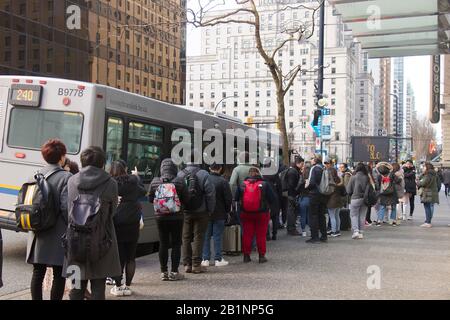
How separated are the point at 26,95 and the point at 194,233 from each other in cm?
369

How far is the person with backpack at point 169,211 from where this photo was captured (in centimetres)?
735

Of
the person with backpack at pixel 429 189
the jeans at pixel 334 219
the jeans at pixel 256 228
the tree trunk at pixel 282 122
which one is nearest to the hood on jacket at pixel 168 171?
the jeans at pixel 256 228

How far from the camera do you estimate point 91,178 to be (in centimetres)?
475

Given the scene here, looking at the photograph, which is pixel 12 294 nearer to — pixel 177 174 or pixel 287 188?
pixel 177 174

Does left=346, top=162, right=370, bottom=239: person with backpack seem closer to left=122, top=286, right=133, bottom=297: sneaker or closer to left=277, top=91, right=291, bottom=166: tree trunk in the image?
left=277, top=91, right=291, bottom=166: tree trunk

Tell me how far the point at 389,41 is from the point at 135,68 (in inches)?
1627

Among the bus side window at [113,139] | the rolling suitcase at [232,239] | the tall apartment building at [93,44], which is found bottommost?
the rolling suitcase at [232,239]

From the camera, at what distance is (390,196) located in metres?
15.0

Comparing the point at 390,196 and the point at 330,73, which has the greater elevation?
the point at 330,73

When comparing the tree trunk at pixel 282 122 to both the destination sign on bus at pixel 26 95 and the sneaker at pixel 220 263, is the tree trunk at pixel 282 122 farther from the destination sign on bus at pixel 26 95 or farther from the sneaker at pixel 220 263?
the destination sign on bus at pixel 26 95

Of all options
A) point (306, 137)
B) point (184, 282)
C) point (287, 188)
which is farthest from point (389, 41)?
point (306, 137)

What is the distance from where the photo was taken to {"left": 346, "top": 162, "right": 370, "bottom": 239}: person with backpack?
1231 centimetres

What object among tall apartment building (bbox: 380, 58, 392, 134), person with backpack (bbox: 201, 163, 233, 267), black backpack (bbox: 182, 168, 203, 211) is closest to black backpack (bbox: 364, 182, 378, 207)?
person with backpack (bbox: 201, 163, 233, 267)

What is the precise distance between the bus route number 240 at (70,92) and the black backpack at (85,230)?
14.1 feet
